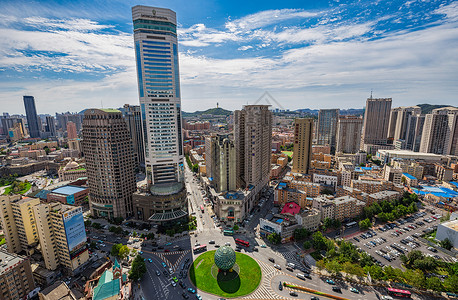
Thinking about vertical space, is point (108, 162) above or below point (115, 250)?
above

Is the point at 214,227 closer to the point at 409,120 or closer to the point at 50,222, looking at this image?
the point at 50,222

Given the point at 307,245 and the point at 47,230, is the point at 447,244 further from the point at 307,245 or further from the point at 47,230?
the point at 47,230

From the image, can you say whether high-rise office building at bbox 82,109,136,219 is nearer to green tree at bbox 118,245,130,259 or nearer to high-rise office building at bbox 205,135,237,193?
green tree at bbox 118,245,130,259

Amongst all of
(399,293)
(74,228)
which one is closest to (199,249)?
(74,228)

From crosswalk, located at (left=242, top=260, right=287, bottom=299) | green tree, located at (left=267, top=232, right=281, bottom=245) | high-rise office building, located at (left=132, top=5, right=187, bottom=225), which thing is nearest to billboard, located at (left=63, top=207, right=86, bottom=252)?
high-rise office building, located at (left=132, top=5, right=187, bottom=225)

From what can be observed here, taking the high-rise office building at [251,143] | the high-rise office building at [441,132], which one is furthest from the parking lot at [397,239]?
the high-rise office building at [441,132]

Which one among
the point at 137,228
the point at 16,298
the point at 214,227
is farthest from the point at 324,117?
the point at 16,298
